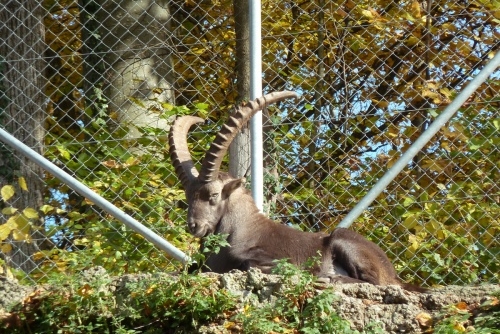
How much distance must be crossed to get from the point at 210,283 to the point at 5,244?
342cm

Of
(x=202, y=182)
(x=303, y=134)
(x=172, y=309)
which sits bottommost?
(x=172, y=309)

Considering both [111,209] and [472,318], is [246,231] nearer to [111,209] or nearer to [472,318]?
[111,209]

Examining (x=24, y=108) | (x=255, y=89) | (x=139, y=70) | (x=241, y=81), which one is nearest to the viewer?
(x=255, y=89)

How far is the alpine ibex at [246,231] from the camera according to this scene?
859 cm

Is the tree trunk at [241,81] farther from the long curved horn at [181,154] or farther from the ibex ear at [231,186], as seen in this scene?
the long curved horn at [181,154]

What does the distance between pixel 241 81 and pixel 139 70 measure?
7.49 ft

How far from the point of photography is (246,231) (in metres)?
9.05

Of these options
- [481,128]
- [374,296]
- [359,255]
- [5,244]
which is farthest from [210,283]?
[481,128]

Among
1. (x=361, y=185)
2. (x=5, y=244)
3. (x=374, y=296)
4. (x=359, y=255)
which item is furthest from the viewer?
(x=361, y=185)

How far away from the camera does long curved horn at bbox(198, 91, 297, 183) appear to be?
852 cm

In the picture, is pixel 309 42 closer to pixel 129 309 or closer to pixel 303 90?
pixel 303 90

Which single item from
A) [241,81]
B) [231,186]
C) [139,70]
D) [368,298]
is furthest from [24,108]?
[368,298]

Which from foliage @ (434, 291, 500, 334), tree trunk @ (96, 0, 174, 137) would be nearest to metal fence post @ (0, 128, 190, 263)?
tree trunk @ (96, 0, 174, 137)

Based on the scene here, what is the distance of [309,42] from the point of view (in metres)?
10.4
